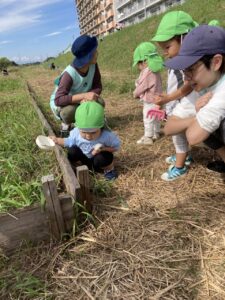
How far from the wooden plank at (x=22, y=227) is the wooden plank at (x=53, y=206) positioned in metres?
0.05

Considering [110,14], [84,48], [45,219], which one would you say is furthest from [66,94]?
[110,14]

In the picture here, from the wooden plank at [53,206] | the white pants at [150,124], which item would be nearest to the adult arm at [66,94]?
the white pants at [150,124]

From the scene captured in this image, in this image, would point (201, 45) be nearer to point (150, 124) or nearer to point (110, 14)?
point (150, 124)

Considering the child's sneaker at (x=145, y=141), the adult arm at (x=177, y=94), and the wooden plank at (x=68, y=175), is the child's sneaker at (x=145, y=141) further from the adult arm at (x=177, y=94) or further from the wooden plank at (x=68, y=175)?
the wooden plank at (x=68, y=175)

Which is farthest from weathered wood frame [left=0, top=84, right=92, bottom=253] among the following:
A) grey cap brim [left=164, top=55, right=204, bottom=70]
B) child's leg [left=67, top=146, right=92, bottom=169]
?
grey cap brim [left=164, top=55, right=204, bottom=70]

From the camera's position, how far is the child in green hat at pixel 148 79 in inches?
158

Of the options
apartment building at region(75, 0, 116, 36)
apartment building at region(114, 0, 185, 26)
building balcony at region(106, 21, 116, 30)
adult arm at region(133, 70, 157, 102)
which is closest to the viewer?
adult arm at region(133, 70, 157, 102)

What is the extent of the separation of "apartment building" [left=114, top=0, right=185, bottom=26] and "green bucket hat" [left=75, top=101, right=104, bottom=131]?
48.1m

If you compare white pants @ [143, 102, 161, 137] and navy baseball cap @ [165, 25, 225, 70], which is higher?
navy baseball cap @ [165, 25, 225, 70]

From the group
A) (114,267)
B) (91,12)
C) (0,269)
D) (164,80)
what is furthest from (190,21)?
(91,12)

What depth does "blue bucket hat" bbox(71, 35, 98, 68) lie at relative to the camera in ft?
13.0

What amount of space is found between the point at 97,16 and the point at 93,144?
88.1 m

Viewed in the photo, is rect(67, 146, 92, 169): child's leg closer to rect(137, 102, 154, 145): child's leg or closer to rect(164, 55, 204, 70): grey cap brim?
rect(137, 102, 154, 145): child's leg

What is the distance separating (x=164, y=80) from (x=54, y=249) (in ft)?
21.3
